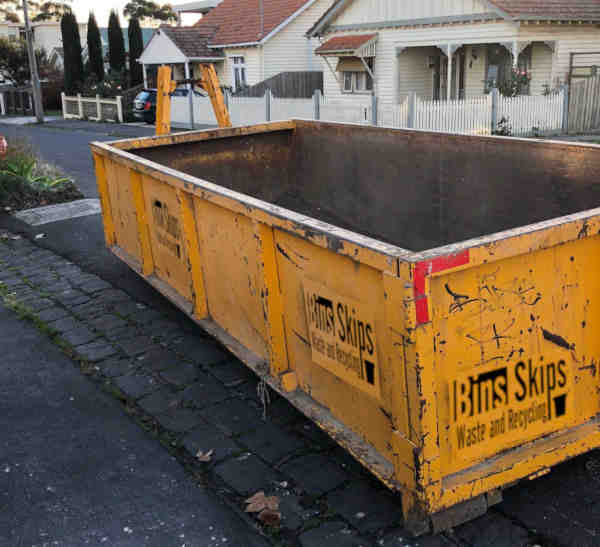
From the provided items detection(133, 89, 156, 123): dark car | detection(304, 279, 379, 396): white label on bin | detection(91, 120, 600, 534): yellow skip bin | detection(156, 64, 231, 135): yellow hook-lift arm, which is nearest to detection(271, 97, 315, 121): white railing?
detection(133, 89, 156, 123): dark car

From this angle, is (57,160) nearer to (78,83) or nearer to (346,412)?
(346,412)

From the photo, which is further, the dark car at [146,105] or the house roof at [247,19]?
the house roof at [247,19]

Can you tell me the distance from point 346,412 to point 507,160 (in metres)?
2.66

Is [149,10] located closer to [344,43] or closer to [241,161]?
[344,43]

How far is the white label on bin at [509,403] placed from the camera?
285 centimetres

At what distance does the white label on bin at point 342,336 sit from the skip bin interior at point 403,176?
220cm

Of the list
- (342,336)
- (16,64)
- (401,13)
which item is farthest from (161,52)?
(342,336)

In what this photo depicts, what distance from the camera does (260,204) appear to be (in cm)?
354

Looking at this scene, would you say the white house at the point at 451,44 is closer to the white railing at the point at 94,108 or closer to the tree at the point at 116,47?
the white railing at the point at 94,108

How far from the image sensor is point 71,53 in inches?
1435

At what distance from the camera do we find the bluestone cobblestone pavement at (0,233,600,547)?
3082 millimetres

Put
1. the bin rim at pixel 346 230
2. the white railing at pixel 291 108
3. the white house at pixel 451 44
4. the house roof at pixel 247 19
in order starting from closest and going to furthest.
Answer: the bin rim at pixel 346 230, the white railing at pixel 291 108, the white house at pixel 451 44, the house roof at pixel 247 19

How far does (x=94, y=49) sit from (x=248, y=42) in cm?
1144

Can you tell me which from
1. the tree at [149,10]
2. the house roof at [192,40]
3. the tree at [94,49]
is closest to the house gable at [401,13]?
the house roof at [192,40]
